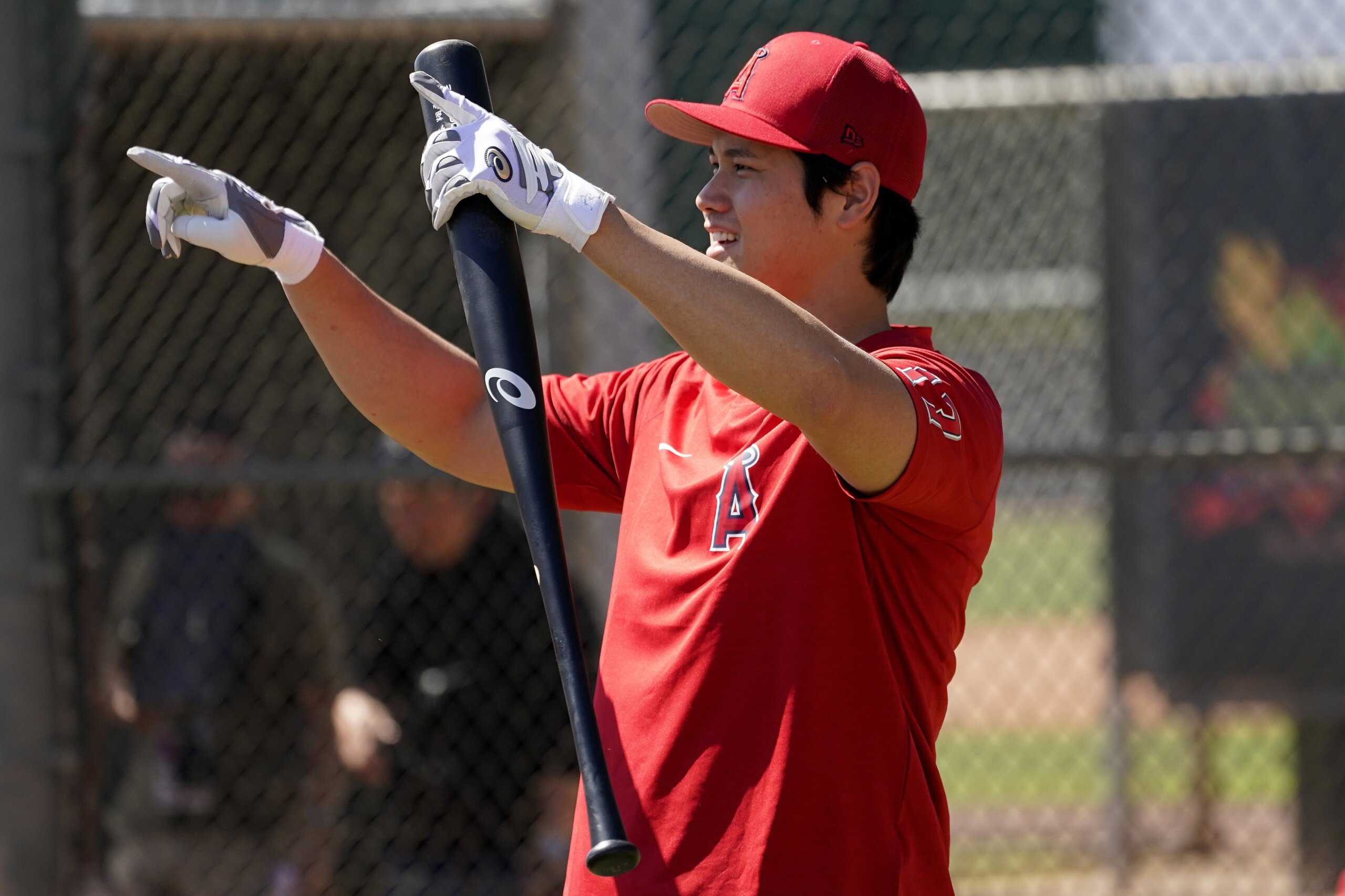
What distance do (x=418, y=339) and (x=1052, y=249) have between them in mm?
3459

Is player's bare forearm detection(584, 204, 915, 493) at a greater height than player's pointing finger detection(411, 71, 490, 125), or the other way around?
player's pointing finger detection(411, 71, 490, 125)

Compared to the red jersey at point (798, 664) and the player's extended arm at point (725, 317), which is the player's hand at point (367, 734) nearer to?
the red jersey at point (798, 664)

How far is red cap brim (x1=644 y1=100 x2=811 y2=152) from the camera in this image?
2014 mm

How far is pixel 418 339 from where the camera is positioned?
232 cm

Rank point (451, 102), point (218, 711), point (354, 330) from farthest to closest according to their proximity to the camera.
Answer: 1. point (218, 711)
2. point (354, 330)
3. point (451, 102)

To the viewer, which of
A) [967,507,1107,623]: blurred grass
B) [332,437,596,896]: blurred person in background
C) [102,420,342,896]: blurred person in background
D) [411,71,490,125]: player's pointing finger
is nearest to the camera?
[411,71,490,125]: player's pointing finger

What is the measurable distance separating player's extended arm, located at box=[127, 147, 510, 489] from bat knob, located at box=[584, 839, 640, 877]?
32.3 inches

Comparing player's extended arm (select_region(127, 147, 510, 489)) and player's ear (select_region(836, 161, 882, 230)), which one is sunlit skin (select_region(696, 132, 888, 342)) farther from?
player's extended arm (select_region(127, 147, 510, 489))

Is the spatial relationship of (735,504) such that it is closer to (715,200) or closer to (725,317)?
(725,317)

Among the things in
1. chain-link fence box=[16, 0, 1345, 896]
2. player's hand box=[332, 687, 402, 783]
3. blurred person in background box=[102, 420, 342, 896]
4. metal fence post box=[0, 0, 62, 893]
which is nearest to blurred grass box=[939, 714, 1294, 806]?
chain-link fence box=[16, 0, 1345, 896]

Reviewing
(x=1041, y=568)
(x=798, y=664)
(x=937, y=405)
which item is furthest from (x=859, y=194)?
(x=1041, y=568)

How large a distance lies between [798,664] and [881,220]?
68 cm

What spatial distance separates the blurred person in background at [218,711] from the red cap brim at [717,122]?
8.50 feet

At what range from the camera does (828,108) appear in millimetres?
2023
